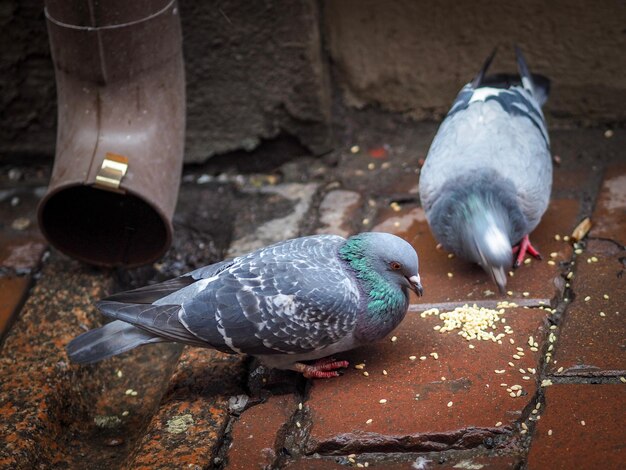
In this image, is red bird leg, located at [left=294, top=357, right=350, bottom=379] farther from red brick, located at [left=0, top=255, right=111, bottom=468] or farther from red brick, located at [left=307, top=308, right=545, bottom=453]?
red brick, located at [left=0, top=255, right=111, bottom=468]

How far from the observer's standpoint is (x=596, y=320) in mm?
3023

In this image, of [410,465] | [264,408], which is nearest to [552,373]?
[410,465]

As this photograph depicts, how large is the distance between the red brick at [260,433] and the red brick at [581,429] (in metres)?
0.81

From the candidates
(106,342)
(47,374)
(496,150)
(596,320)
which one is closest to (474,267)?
(496,150)

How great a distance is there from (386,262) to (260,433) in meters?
0.71

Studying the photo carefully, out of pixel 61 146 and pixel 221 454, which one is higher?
pixel 61 146

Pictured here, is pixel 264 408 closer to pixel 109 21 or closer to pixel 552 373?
pixel 552 373

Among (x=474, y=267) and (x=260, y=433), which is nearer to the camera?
(x=260, y=433)

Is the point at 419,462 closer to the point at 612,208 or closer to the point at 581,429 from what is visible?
the point at 581,429

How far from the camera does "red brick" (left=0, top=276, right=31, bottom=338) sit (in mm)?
3516

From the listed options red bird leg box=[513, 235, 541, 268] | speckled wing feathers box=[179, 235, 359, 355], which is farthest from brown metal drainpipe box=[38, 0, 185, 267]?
red bird leg box=[513, 235, 541, 268]

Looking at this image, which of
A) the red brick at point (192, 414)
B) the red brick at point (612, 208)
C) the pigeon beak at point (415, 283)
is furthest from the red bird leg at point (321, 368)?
the red brick at point (612, 208)

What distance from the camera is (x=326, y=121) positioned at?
14.5 feet

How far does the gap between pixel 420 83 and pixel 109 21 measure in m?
1.77
